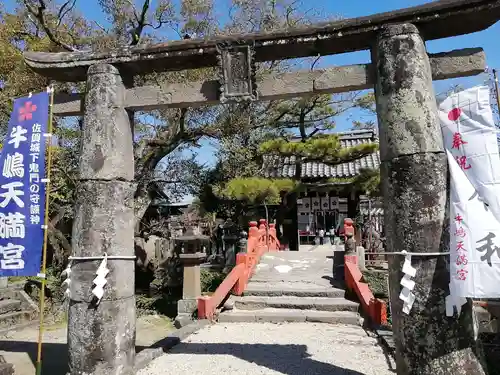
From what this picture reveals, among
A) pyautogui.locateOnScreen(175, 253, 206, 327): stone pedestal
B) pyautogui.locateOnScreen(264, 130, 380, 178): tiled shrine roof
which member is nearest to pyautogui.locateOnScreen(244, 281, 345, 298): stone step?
pyautogui.locateOnScreen(175, 253, 206, 327): stone pedestal

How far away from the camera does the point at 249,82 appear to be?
5035 mm

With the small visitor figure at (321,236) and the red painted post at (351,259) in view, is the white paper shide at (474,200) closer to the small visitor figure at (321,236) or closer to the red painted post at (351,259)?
the red painted post at (351,259)

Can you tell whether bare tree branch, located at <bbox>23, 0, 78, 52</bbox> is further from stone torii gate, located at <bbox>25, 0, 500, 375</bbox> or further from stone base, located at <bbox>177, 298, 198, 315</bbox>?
stone base, located at <bbox>177, 298, 198, 315</bbox>

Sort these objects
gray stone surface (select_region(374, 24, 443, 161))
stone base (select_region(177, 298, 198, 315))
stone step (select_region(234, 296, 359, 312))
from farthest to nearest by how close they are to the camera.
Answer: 1. stone base (select_region(177, 298, 198, 315))
2. stone step (select_region(234, 296, 359, 312))
3. gray stone surface (select_region(374, 24, 443, 161))

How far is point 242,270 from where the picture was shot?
11.4 m

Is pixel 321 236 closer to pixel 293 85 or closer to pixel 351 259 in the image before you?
pixel 351 259

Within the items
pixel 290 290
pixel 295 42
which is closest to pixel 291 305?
pixel 290 290

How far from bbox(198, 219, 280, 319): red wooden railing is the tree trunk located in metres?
5.98

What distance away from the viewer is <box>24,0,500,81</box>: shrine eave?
14.3ft

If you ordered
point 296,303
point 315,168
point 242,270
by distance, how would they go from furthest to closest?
1. point 315,168
2. point 242,270
3. point 296,303

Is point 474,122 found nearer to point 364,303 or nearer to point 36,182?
point 36,182

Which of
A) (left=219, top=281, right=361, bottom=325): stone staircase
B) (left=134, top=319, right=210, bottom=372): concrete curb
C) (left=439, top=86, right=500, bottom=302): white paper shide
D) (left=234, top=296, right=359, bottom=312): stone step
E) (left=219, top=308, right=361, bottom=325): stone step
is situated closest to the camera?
(left=439, top=86, right=500, bottom=302): white paper shide

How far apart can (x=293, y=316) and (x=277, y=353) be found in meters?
2.94

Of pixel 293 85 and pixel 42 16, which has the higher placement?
pixel 42 16
